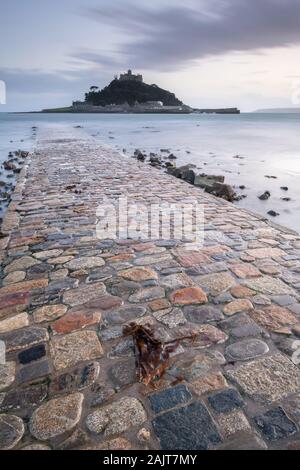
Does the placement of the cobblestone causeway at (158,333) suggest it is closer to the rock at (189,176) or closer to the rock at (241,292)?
the rock at (241,292)

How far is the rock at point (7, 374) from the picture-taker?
2336 millimetres

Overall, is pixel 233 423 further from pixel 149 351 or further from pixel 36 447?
pixel 36 447

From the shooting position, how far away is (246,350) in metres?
2.62

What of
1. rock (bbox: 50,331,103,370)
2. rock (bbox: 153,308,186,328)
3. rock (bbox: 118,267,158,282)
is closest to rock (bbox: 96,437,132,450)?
rock (bbox: 50,331,103,370)

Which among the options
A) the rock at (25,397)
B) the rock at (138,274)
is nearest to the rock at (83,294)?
the rock at (138,274)

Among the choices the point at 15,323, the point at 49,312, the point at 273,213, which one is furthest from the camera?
the point at 273,213

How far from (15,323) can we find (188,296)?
166 cm

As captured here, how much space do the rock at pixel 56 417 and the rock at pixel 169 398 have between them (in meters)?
0.48

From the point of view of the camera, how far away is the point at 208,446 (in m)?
1.89

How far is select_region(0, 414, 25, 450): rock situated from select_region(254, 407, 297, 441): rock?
1419mm

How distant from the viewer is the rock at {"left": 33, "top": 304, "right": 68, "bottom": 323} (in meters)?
3.07

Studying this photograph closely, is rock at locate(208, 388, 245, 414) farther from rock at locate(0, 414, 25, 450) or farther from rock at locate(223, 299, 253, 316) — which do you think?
rock at locate(0, 414, 25, 450)

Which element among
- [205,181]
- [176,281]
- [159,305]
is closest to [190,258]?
[176,281]

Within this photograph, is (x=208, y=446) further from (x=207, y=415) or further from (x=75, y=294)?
(x=75, y=294)
